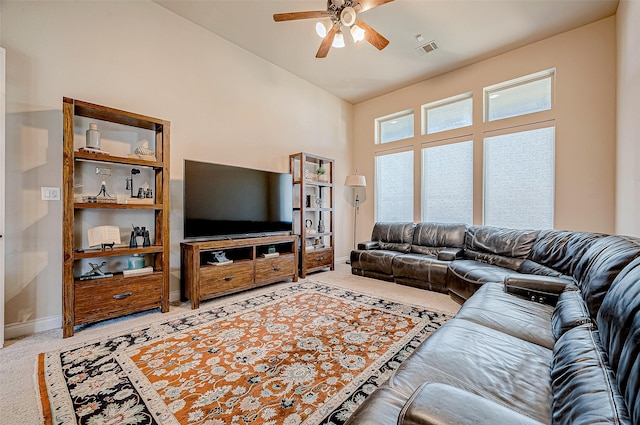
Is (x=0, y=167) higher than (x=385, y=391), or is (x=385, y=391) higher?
(x=0, y=167)

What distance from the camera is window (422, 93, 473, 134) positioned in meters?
4.41

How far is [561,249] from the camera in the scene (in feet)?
7.87

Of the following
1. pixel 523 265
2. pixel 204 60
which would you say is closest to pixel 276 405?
pixel 523 265

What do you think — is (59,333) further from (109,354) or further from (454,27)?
(454,27)

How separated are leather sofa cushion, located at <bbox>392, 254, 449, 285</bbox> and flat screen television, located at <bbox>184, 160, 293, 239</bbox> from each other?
171 cm

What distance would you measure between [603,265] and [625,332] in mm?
804

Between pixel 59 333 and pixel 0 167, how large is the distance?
1421mm

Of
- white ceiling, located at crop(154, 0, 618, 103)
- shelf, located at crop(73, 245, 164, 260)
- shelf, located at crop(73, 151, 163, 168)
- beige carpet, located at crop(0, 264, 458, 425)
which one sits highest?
white ceiling, located at crop(154, 0, 618, 103)

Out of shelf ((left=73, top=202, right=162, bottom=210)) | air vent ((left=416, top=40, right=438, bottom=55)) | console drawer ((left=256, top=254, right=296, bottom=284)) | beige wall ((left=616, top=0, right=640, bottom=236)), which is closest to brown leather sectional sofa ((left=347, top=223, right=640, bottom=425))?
beige wall ((left=616, top=0, right=640, bottom=236))

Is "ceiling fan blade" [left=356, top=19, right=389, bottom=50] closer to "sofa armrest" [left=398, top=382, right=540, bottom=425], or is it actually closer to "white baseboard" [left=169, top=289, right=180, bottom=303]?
"sofa armrest" [left=398, top=382, right=540, bottom=425]

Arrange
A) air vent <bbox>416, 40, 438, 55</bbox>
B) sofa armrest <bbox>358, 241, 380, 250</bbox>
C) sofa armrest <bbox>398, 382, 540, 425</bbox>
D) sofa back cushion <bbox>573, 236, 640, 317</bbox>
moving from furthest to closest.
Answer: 1. sofa armrest <bbox>358, 241, 380, 250</bbox>
2. air vent <bbox>416, 40, 438, 55</bbox>
3. sofa back cushion <bbox>573, 236, 640, 317</bbox>
4. sofa armrest <bbox>398, 382, 540, 425</bbox>

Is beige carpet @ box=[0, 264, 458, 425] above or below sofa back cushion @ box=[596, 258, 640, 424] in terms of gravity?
below

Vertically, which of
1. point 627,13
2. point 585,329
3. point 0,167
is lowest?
point 585,329

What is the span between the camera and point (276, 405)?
143cm
